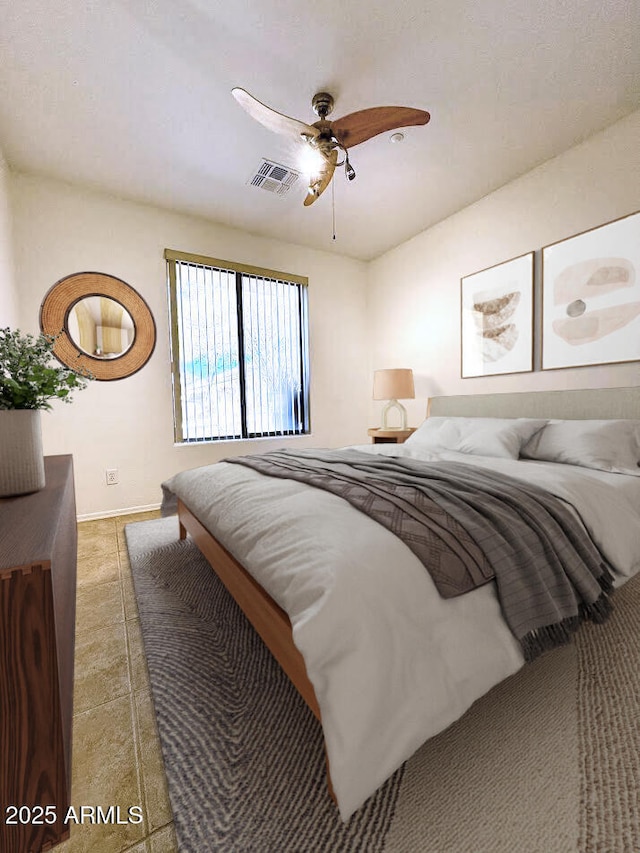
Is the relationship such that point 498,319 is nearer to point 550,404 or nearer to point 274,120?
point 550,404

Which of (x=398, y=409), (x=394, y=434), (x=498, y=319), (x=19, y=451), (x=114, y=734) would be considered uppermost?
(x=498, y=319)

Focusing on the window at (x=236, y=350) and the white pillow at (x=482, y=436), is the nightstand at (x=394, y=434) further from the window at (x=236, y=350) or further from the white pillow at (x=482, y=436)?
the window at (x=236, y=350)

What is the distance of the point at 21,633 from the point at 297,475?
98cm

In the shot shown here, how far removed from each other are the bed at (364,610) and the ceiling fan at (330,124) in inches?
66.6

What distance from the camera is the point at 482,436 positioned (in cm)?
236

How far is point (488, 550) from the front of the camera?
38.3 inches

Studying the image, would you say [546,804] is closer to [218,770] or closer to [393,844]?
[393,844]

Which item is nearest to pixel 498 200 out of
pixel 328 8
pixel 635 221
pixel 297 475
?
pixel 635 221

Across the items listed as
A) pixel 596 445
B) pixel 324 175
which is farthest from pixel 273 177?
pixel 596 445

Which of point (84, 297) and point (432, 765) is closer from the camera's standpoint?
point (432, 765)

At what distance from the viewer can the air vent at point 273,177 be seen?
260 cm

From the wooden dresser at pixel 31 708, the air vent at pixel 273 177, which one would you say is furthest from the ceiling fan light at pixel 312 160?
the wooden dresser at pixel 31 708

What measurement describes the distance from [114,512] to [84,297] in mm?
1803

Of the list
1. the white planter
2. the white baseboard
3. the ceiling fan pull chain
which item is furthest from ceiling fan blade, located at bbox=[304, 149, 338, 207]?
the white baseboard
